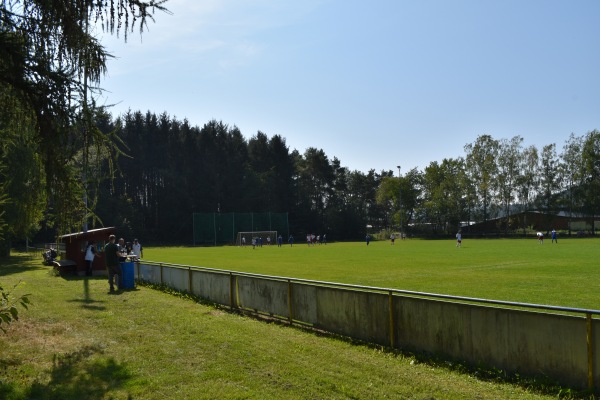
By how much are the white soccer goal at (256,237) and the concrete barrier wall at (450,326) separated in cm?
6664

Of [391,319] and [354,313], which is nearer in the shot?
[391,319]

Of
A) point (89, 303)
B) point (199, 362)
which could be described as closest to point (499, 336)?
point (199, 362)

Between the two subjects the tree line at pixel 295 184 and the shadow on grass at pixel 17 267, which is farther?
the tree line at pixel 295 184

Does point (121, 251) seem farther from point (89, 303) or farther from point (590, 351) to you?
point (590, 351)

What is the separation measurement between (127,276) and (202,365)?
12.5m

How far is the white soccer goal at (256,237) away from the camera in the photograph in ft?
261

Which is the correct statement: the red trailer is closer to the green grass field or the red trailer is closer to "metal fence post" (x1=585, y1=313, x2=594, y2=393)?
the green grass field

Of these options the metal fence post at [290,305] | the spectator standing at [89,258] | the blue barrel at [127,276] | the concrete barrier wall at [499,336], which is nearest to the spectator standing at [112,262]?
the blue barrel at [127,276]

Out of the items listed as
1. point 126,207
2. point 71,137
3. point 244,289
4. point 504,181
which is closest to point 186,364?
point 71,137

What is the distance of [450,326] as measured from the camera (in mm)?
8180

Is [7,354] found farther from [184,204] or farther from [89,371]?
[184,204]

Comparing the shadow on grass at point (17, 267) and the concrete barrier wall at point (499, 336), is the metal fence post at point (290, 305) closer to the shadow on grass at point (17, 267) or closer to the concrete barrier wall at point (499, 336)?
the concrete barrier wall at point (499, 336)

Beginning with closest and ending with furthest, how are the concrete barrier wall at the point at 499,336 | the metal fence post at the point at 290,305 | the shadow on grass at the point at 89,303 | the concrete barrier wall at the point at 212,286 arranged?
the concrete barrier wall at the point at 499,336 < the metal fence post at the point at 290,305 < the shadow on grass at the point at 89,303 < the concrete barrier wall at the point at 212,286

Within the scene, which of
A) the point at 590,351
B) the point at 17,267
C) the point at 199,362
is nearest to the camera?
the point at 590,351
